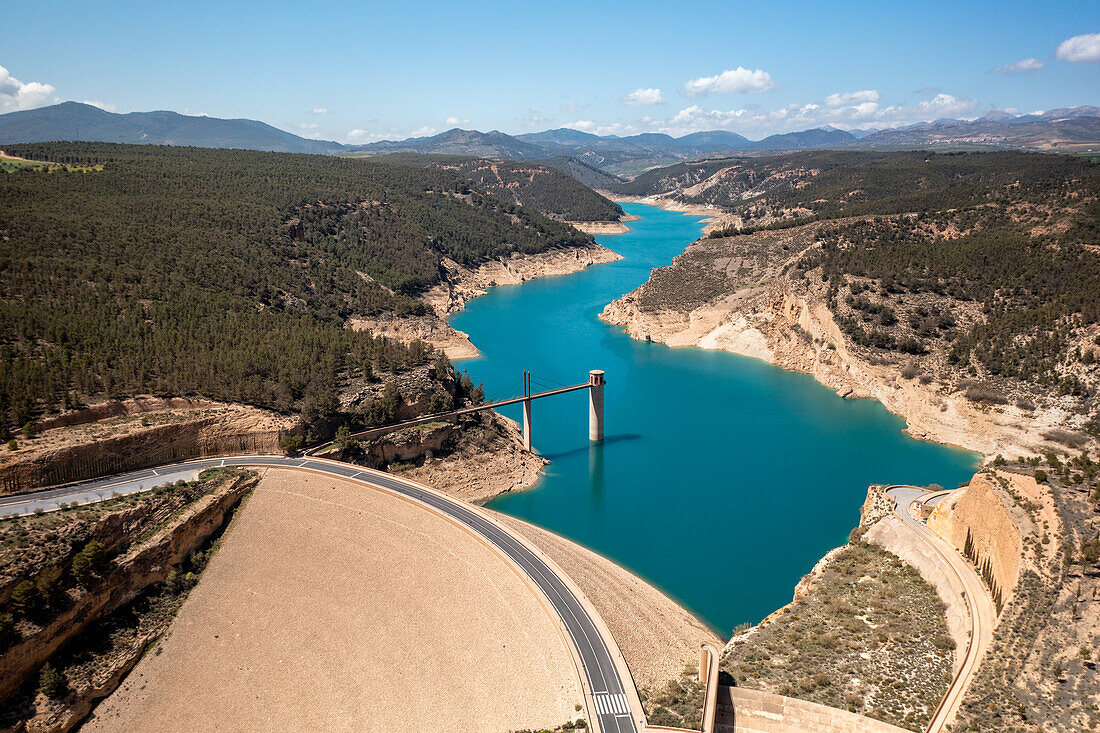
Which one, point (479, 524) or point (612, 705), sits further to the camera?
point (479, 524)

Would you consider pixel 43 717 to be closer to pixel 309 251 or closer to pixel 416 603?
pixel 416 603

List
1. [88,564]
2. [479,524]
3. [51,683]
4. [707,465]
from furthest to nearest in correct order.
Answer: [707,465] < [479,524] < [88,564] < [51,683]

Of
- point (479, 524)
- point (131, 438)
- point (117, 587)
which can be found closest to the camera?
point (117, 587)

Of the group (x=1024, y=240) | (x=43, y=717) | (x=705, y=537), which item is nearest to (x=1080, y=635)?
(x=705, y=537)

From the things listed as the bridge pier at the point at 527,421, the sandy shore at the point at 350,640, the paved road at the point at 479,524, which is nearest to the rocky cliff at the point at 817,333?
the bridge pier at the point at 527,421

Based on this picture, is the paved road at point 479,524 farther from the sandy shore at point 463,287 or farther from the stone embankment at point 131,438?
the sandy shore at point 463,287

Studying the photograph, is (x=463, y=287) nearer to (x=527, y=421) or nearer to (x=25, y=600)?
(x=527, y=421)

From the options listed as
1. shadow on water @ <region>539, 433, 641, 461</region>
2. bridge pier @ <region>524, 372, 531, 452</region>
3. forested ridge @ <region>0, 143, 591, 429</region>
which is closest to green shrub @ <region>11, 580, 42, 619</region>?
forested ridge @ <region>0, 143, 591, 429</region>

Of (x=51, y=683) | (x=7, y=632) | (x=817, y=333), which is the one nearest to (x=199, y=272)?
(x=7, y=632)
